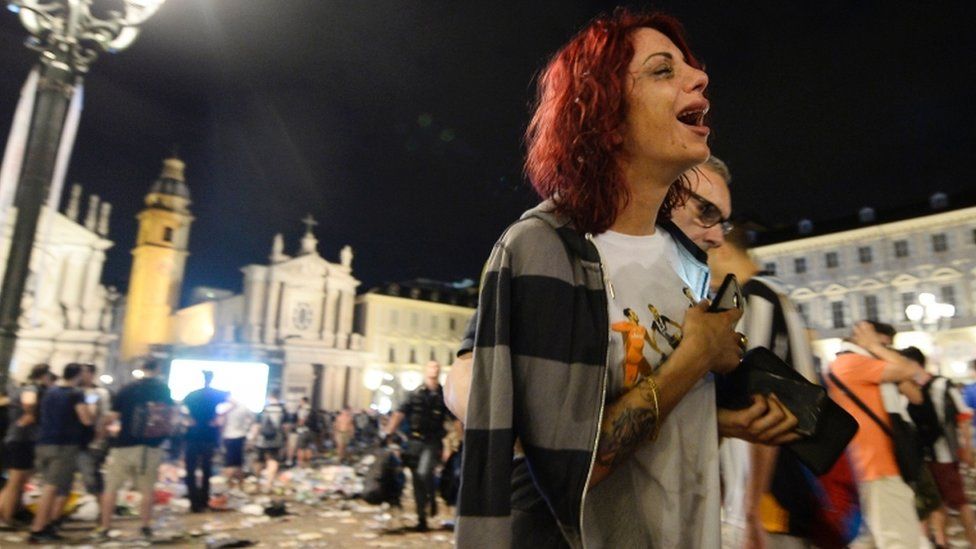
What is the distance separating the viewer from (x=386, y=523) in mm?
9883

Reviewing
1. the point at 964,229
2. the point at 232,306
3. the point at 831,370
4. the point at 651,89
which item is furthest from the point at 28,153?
the point at 232,306

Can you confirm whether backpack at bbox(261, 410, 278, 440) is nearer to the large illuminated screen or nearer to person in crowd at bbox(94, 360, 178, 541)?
person in crowd at bbox(94, 360, 178, 541)

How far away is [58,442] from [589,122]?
9.90m

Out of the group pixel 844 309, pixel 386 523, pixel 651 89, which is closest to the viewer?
pixel 651 89

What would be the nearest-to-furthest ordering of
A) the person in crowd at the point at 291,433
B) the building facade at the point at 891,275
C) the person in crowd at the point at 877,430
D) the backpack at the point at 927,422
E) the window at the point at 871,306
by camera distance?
Answer: the person in crowd at the point at 877,430 < the backpack at the point at 927,422 < the person in crowd at the point at 291,433 < the building facade at the point at 891,275 < the window at the point at 871,306

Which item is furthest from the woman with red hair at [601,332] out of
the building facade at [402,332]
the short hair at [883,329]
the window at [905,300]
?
the building facade at [402,332]

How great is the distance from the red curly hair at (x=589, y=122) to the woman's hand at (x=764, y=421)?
0.54 meters

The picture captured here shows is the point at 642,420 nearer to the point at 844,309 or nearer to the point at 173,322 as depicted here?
the point at 844,309

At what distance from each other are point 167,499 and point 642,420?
13.2 meters

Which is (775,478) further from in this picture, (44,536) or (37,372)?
(37,372)

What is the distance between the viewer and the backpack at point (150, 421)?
332 inches

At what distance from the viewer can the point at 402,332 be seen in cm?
6769

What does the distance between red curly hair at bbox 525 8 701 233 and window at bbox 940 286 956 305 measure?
2019 inches

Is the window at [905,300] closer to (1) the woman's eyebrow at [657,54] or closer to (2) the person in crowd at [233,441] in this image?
(2) the person in crowd at [233,441]
